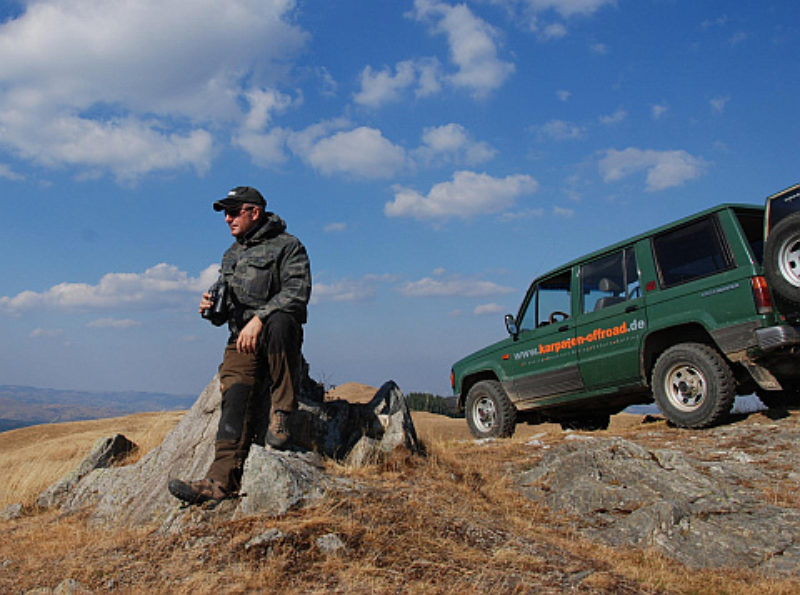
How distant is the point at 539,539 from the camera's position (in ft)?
12.9

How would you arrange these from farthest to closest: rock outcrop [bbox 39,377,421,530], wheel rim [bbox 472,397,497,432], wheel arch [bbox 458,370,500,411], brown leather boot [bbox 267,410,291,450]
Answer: wheel arch [bbox 458,370,500,411] → wheel rim [bbox 472,397,497,432] → brown leather boot [bbox 267,410,291,450] → rock outcrop [bbox 39,377,421,530]

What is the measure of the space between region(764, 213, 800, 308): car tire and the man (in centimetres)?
432

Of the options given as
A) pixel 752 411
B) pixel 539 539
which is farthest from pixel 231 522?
pixel 752 411

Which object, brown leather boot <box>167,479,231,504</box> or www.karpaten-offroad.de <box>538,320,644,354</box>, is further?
www.karpaten-offroad.de <box>538,320,644,354</box>

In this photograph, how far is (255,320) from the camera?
171 inches

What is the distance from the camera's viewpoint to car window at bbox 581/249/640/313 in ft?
24.5

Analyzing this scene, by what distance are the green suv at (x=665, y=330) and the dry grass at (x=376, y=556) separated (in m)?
3.01

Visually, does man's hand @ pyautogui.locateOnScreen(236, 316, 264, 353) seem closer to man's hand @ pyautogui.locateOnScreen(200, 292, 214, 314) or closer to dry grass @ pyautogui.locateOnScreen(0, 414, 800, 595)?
man's hand @ pyautogui.locateOnScreen(200, 292, 214, 314)

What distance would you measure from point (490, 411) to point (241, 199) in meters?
5.55

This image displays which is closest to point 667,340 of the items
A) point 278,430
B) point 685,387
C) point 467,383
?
point 685,387

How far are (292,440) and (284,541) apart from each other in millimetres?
1400

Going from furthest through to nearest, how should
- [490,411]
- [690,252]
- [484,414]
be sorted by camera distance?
1. [484,414]
2. [490,411]
3. [690,252]

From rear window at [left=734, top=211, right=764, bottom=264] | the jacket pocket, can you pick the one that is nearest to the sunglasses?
the jacket pocket

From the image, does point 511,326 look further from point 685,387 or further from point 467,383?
point 685,387
